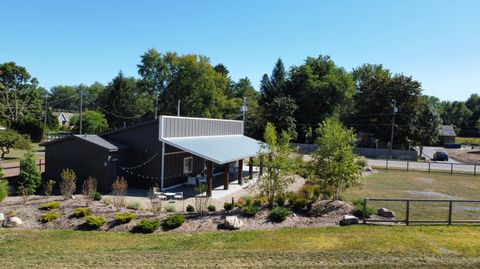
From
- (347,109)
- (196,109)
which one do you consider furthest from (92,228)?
(347,109)

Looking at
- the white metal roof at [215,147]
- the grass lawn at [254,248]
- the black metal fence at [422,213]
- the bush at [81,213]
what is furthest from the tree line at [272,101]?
the grass lawn at [254,248]

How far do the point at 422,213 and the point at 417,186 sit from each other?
10.9m

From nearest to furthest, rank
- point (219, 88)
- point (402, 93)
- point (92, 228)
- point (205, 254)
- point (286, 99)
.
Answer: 1. point (205, 254)
2. point (92, 228)
3. point (402, 93)
4. point (286, 99)
5. point (219, 88)

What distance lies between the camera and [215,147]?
23609mm

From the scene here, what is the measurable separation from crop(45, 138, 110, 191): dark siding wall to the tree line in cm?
3219

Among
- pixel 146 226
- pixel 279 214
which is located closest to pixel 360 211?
pixel 279 214

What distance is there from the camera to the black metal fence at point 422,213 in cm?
1309

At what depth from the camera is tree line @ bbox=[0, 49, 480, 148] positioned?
175ft

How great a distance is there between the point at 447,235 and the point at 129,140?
682 inches

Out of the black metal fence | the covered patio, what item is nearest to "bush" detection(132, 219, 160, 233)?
the black metal fence

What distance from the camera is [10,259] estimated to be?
8922mm

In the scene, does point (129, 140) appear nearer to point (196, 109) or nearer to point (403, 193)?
point (403, 193)

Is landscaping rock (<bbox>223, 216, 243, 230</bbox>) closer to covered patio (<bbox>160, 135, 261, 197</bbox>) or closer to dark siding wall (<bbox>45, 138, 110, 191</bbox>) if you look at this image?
covered patio (<bbox>160, 135, 261, 197</bbox>)

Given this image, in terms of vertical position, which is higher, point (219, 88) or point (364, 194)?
point (219, 88)
